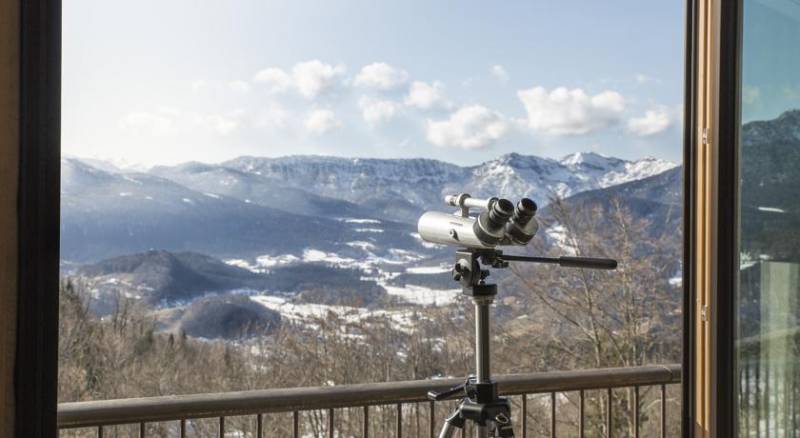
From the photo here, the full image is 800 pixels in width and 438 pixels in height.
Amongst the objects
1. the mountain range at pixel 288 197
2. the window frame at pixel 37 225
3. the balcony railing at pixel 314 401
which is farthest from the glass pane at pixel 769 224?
the mountain range at pixel 288 197

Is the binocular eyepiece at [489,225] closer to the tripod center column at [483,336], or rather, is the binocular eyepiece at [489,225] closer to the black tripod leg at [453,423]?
the tripod center column at [483,336]

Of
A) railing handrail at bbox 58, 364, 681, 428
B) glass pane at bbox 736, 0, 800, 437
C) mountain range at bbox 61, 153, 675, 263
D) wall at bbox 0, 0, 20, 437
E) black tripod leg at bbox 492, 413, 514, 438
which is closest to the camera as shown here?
wall at bbox 0, 0, 20, 437

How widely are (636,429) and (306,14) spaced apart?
643cm

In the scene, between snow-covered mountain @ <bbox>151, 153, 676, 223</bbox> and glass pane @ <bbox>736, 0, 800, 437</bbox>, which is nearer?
glass pane @ <bbox>736, 0, 800, 437</bbox>

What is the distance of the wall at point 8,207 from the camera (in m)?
1.34

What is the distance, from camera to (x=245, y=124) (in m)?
7.29

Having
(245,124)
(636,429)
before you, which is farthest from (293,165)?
(636,429)

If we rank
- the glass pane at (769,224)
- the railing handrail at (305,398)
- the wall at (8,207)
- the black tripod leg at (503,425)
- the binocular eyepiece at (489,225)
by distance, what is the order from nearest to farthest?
the wall at (8,207) → the binocular eyepiece at (489,225) → the black tripod leg at (503,425) → the railing handrail at (305,398) → the glass pane at (769,224)

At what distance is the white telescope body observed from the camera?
1.71 meters

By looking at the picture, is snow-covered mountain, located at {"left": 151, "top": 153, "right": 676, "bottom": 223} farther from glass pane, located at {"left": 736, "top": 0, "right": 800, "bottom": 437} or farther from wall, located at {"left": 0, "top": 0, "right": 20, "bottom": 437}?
wall, located at {"left": 0, "top": 0, "right": 20, "bottom": 437}

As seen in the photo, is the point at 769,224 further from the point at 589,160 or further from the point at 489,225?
the point at 589,160

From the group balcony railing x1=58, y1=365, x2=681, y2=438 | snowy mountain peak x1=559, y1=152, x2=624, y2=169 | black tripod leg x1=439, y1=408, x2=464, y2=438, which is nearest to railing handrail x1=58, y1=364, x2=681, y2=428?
balcony railing x1=58, y1=365, x2=681, y2=438

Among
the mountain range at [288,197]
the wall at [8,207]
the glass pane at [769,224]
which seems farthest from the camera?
the mountain range at [288,197]

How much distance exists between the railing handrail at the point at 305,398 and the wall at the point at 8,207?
35 cm
